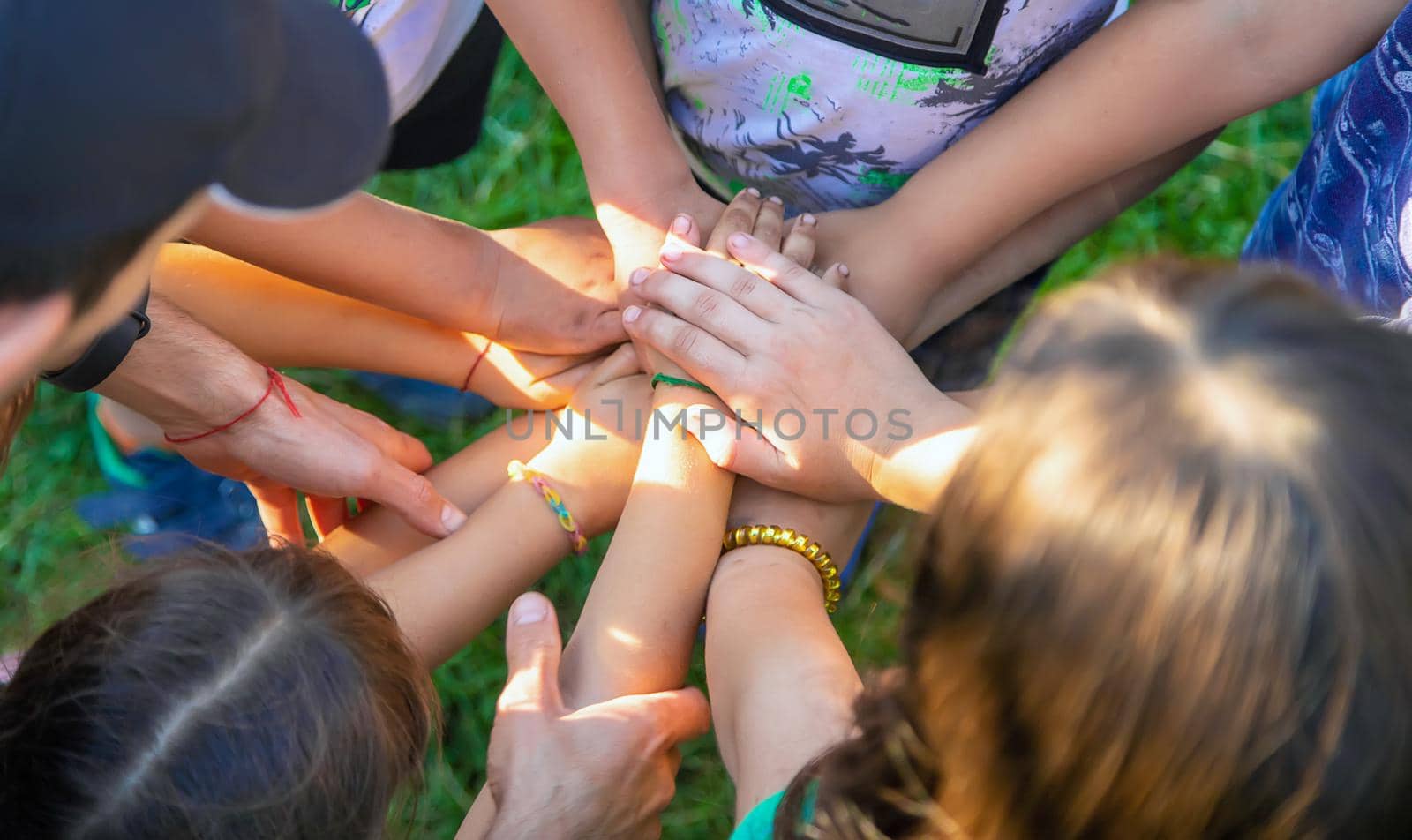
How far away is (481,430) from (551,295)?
45 centimetres

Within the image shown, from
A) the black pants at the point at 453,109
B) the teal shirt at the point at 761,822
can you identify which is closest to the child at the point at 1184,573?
the teal shirt at the point at 761,822

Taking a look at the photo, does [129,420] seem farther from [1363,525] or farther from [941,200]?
[1363,525]

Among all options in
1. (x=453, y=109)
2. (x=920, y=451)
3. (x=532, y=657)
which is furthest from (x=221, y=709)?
(x=453, y=109)

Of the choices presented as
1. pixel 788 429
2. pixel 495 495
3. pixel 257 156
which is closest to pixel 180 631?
pixel 257 156

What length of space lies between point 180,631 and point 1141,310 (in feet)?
2.46

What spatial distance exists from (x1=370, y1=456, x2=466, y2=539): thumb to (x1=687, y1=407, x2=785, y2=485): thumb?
0.33 m

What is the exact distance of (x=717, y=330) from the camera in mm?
1295

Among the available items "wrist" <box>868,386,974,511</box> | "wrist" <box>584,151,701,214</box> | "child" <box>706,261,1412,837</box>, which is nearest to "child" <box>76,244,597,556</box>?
"wrist" <box>584,151,701,214</box>

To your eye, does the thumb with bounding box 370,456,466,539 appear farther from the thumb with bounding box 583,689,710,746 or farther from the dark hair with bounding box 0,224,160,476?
the dark hair with bounding box 0,224,160,476

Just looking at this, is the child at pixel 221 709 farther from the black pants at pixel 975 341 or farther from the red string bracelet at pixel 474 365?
the black pants at pixel 975 341

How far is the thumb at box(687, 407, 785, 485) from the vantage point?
1259mm

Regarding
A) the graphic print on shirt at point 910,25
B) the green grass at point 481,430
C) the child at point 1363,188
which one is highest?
the child at point 1363,188

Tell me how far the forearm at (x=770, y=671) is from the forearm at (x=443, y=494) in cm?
36

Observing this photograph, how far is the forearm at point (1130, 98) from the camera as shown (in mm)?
1206
